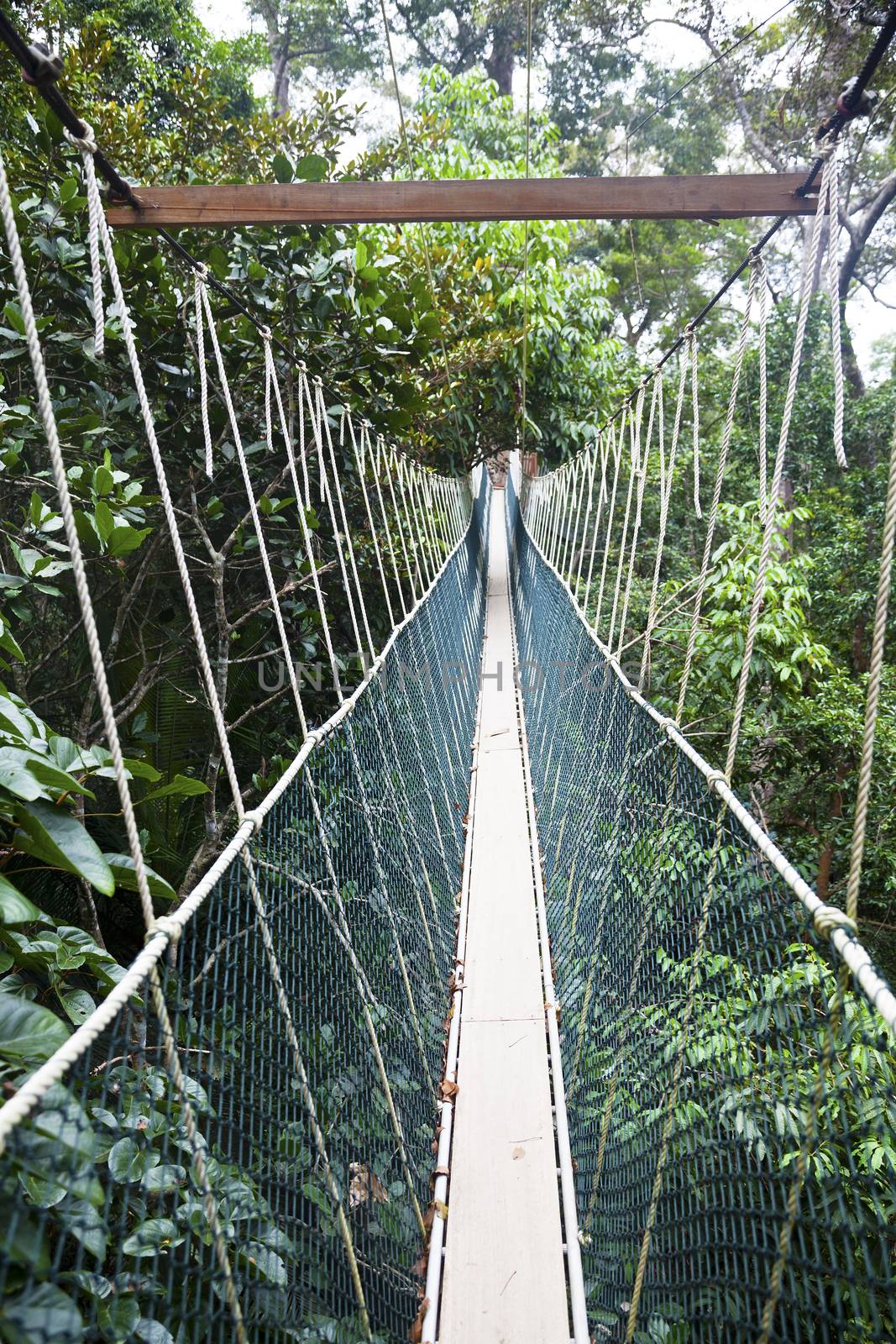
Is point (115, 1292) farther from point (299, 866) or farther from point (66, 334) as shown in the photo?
point (66, 334)

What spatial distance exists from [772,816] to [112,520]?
4103 mm

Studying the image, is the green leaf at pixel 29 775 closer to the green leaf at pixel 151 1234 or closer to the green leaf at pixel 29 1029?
the green leaf at pixel 29 1029

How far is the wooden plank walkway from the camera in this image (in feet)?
4.00

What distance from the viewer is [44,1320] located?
0.52 metres

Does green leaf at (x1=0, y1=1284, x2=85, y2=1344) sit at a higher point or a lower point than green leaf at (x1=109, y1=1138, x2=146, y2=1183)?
higher

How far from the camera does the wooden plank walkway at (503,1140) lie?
122 cm

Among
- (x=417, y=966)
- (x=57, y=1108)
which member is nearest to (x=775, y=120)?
(x=417, y=966)

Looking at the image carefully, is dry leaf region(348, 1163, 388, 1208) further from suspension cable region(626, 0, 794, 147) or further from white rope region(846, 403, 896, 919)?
suspension cable region(626, 0, 794, 147)

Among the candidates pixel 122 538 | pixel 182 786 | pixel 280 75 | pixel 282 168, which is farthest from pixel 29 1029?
pixel 280 75

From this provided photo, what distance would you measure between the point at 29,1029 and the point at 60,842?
20cm

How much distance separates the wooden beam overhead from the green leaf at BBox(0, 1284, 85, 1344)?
1.72 meters

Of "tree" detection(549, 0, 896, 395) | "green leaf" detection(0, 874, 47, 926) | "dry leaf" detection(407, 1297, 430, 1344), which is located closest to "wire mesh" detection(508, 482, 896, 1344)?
"dry leaf" detection(407, 1297, 430, 1344)

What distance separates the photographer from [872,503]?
244 inches

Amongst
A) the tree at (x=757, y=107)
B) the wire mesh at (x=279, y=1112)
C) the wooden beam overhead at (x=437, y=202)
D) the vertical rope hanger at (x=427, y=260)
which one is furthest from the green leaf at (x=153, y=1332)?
the tree at (x=757, y=107)
